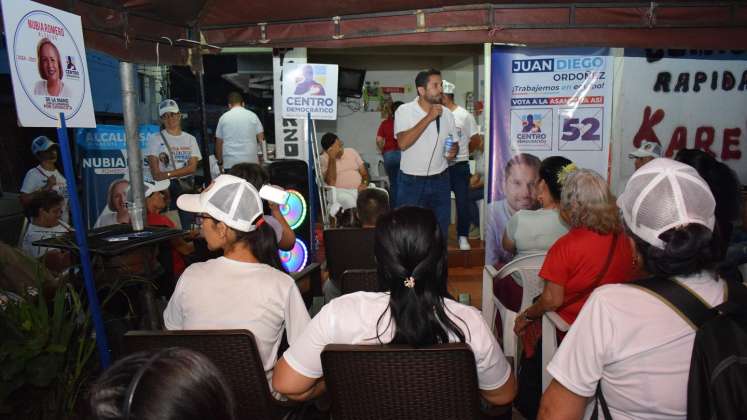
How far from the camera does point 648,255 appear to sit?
135cm

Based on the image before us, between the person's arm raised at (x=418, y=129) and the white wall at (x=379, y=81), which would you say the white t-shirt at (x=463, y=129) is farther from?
the white wall at (x=379, y=81)

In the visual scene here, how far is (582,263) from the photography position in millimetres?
2361

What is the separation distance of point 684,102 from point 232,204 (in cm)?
452

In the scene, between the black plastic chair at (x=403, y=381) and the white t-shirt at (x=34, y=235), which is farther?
the white t-shirt at (x=34, y=235)

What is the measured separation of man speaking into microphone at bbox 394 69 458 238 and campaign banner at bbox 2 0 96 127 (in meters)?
2.64

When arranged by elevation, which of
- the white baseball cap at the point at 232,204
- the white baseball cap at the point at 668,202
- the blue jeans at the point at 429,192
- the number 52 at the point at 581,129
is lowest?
the blue jeans at the point at 429,192

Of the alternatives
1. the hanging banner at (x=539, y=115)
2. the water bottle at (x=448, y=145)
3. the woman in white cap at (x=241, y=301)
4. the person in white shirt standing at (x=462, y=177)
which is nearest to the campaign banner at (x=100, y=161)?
the water bottle at (x=448, y=145)

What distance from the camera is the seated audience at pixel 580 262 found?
7.75 feet

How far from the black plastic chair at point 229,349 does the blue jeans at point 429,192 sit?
310cm

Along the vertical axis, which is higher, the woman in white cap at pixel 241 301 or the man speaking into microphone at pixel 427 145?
the man speaking into microphone at pixel 427 145

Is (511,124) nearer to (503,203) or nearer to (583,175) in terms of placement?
(503,203)

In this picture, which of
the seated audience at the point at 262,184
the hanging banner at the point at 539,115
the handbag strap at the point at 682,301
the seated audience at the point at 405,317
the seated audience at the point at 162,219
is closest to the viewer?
the handbag strap at the point at 682,301

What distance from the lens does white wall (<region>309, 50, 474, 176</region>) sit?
9117 mm

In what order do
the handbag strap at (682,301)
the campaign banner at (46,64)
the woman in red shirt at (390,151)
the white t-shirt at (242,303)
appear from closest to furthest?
the handbag strap at (682,301), the white t-shirt at (242,303), the campaign banner at (46,64), the woman in red shirt at (390,151)
